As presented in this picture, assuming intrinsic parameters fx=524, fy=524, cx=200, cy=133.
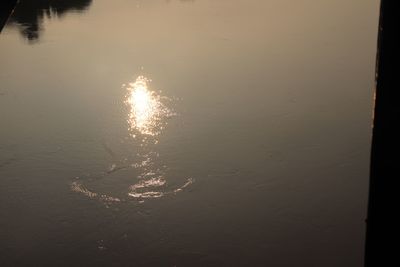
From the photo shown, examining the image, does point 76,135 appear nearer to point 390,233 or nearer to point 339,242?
point 339,242

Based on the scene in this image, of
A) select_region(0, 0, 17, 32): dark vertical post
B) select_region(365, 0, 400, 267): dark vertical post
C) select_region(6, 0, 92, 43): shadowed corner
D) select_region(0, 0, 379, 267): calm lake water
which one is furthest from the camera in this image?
select_region(6, 0, 92, 43): shadowed corner

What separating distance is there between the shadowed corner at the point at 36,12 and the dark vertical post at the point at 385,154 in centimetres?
695

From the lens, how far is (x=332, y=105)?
5109 millimetres

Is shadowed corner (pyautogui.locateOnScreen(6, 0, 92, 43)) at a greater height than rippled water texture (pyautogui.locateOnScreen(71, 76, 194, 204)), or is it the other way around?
shadowed corner (pyautogui.locateOnScreen(6, 0, 92, 43))

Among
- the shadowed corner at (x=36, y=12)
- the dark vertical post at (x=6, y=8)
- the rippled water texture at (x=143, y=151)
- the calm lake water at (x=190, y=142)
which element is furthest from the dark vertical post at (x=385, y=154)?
the shadowed corner at (x=36, y=12)

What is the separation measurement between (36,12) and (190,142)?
601 centimetres

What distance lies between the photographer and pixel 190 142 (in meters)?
4.53

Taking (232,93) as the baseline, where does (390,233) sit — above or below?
above

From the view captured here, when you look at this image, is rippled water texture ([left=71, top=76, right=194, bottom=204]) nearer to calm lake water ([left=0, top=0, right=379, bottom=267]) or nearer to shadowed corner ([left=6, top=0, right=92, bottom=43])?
calm lake water ([left=0, top=0, right=379, bottom=267])

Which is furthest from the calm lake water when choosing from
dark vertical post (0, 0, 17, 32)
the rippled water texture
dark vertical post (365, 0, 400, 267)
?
dark vertical post (365, 0, 400, 267)

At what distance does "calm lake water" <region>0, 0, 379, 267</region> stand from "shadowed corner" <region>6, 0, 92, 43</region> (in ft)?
0.71

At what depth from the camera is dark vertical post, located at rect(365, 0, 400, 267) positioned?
1.34 m

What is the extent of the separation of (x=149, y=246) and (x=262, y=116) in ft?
6.75

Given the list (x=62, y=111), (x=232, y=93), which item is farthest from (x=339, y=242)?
(x=62, y=111)
